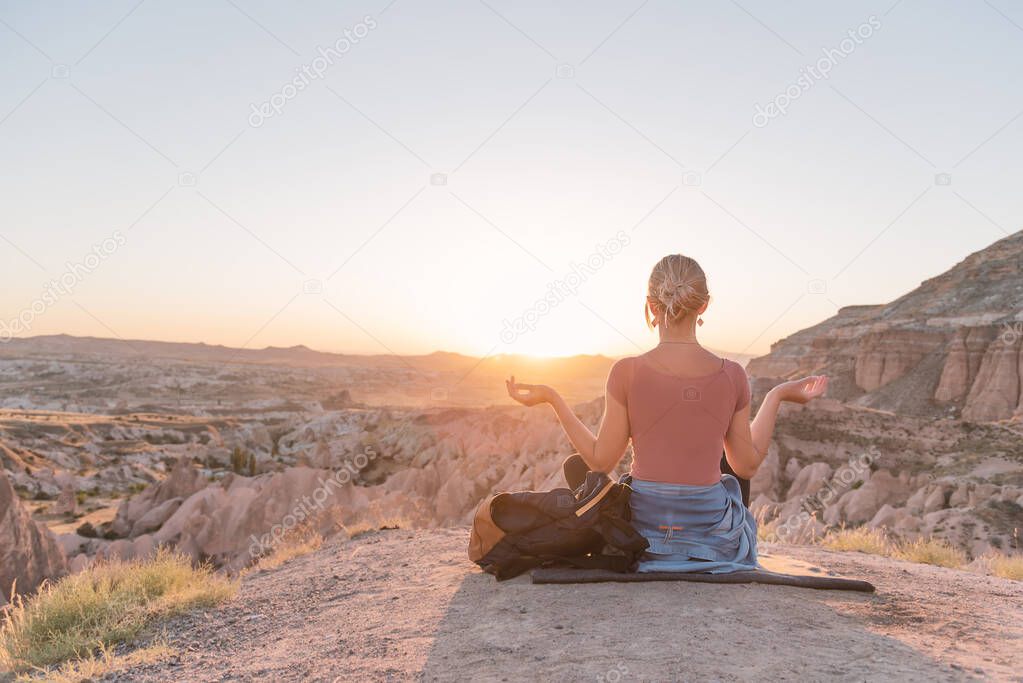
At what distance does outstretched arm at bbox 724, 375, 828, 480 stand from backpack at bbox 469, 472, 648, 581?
0.71m

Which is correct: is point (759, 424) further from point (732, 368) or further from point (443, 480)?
point (443, 480)

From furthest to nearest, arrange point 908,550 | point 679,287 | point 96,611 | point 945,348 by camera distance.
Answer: point 945,348, point 908,550, point 96,611, point 679,287

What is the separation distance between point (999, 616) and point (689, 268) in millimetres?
2844

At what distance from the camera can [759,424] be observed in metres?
4.31

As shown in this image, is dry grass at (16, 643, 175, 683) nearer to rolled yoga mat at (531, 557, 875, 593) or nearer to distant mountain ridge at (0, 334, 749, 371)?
rolled yoga mat at (531, 557, 875, 593)

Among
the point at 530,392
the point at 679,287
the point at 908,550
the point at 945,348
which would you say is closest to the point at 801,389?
the point at 679,287

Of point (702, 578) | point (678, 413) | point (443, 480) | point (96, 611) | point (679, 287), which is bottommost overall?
point (443, 480)

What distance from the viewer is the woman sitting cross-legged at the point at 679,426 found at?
13.5 feet

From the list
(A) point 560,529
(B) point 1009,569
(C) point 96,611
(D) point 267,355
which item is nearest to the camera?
(A) point 560,529

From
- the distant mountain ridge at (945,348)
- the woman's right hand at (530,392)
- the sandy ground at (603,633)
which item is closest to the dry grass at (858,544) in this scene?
the sandy ground at (603,633)

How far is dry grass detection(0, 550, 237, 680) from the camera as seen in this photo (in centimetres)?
484

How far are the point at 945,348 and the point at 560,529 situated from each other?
4563 centimetres

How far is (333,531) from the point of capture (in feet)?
46.9

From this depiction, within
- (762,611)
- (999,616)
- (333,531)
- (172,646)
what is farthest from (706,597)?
(333,531)
